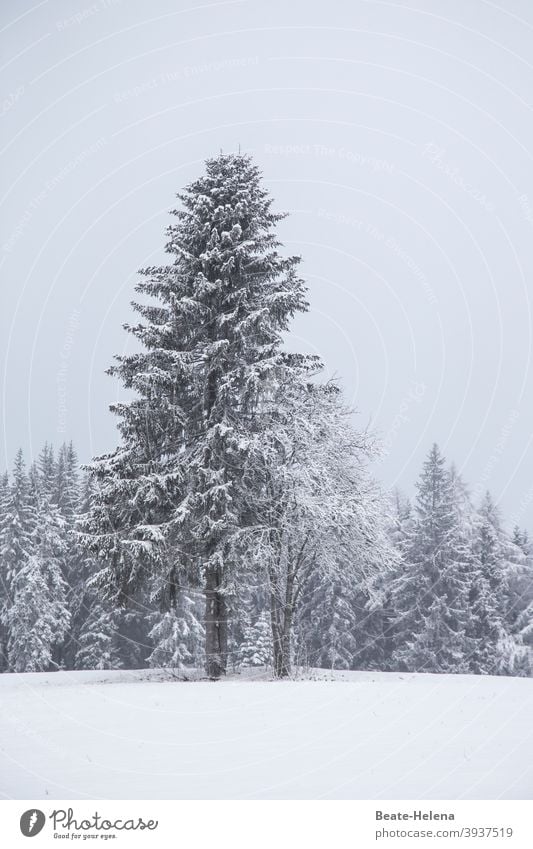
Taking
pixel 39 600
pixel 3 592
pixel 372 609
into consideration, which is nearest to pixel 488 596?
pixel 372 609

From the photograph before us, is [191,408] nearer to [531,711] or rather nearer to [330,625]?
[531,711]

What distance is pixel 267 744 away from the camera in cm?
949

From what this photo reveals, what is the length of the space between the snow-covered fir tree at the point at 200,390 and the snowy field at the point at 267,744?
425 centimetres

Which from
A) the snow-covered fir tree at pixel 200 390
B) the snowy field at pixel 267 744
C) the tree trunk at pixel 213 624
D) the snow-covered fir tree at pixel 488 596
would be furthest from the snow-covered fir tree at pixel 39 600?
the snowy field at pixel 267 744

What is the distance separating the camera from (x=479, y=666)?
4016cm

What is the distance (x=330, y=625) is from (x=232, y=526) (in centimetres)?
2653

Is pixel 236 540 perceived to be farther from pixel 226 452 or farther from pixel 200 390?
pixel 200 390

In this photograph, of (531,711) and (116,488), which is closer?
(531,711)

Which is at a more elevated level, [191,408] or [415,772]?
[191,408]

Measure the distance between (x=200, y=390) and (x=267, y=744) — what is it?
12.7 m

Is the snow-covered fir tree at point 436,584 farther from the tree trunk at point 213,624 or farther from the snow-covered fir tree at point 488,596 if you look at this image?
the tree trunk at point 213,624

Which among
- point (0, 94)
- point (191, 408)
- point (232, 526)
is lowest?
point (232, 526)

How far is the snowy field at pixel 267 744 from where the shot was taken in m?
7.39

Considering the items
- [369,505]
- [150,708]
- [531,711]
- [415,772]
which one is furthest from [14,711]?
[369,505]
